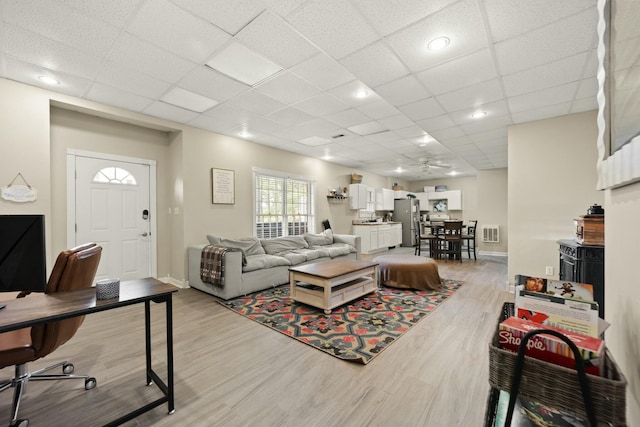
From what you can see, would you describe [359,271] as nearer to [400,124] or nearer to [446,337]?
[446,337]

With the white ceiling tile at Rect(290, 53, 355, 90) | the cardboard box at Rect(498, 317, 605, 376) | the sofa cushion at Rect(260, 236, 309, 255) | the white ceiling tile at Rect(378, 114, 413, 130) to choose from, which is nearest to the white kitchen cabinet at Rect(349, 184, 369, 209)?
the sofa cushion at Rect(260, 236, 309, 255)

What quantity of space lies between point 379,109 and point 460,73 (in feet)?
3.91

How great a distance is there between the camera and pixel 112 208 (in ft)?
13.3

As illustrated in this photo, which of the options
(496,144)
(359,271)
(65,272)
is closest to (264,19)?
(65,272)

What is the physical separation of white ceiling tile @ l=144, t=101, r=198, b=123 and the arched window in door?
3.41ft

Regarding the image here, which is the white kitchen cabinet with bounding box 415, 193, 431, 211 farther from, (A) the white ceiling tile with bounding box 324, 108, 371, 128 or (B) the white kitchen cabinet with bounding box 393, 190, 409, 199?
(A) the white ceiling tile with bounding box 324, 108, 371, 128

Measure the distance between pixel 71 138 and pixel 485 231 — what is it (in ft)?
32.1

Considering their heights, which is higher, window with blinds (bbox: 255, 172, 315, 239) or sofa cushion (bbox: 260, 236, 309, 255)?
window with blinds (bbox: 255, 172, 315, 239)

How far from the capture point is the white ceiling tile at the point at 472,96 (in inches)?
118

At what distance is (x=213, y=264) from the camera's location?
377 centimetres

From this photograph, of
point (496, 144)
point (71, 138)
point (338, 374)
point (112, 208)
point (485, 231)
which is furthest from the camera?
point (485, 231)

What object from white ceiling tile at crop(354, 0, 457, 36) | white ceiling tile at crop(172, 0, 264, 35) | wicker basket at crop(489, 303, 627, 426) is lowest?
wicker basket at crop(489, 303, 627, 426)

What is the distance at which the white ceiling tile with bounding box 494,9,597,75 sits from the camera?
6.56 feet

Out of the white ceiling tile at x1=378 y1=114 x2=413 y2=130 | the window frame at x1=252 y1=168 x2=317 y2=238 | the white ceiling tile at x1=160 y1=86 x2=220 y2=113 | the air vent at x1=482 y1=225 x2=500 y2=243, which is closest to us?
the white ceiling tile at x1=160 y1=86 x2=220 y2=113
